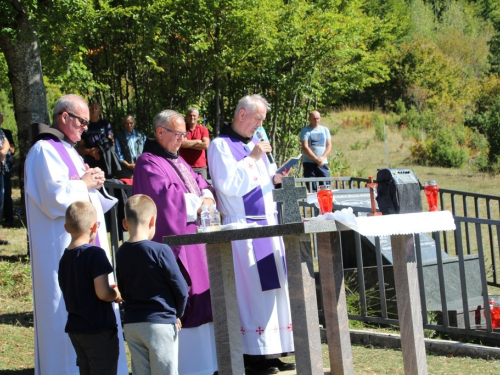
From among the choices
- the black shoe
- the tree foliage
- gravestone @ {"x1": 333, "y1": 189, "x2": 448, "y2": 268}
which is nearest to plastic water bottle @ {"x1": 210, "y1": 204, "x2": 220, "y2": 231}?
the black shoe

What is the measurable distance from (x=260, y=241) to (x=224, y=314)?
4.26ft

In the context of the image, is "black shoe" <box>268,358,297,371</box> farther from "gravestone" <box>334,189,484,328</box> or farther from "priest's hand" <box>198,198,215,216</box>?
"gravestone" <box>334,189,484,328</box>

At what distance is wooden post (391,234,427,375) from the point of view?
15.9 ft

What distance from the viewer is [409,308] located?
4.86 meters

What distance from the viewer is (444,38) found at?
162ft

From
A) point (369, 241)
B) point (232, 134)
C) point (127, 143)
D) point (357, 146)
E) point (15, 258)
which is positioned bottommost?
point (369, 241)

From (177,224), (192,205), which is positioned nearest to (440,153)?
(192,205)

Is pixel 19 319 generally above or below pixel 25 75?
below

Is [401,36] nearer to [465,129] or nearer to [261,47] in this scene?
[465,129]

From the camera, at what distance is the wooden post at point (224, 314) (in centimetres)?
450

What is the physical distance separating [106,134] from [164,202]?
6.15 metres

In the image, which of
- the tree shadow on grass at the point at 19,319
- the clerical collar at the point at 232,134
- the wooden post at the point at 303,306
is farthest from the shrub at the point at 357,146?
the wooden post at the point at 303,306

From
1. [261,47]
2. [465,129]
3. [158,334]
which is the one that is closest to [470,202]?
[261,47]

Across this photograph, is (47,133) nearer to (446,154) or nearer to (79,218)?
(79,218)
